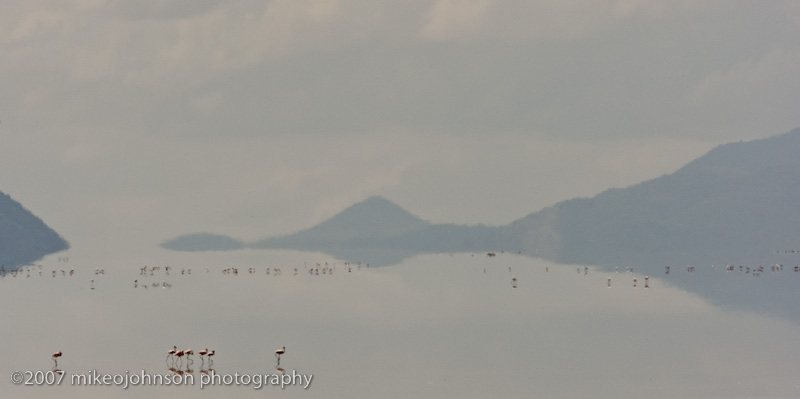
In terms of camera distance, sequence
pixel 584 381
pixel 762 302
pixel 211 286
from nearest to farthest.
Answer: pixel 584 381 < pixel 762 302 < pixel 211 286

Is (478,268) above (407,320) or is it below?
above

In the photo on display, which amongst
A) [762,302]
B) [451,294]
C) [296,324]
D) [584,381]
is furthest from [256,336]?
[762,302]

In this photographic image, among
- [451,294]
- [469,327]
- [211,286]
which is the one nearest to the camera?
[469,327]

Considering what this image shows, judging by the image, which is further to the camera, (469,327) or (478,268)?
(478,268)

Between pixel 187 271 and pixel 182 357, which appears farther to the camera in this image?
pixel 187 271

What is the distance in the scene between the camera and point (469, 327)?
88.2 metres

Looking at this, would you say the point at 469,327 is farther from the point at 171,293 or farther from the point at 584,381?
the point at 171,293

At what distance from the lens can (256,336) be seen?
266 ft

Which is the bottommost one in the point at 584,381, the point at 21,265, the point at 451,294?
the point at 584,381

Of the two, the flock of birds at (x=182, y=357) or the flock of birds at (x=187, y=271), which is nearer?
the flock of birds at (x=182, y=357)

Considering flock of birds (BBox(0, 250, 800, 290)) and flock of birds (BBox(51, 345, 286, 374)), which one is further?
flock of birds (BBox(0, 250, 800, 290))

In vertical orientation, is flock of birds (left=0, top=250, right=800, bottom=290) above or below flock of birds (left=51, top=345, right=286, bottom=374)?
above

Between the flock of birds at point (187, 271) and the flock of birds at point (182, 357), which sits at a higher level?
the flock of birds at point (187, 271)

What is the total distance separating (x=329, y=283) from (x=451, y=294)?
25788 mm
